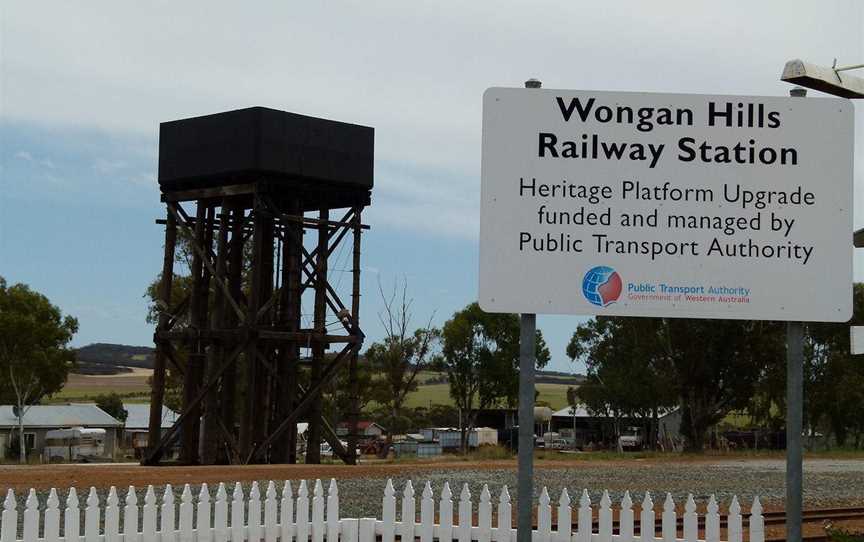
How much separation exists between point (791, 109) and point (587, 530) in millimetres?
4137

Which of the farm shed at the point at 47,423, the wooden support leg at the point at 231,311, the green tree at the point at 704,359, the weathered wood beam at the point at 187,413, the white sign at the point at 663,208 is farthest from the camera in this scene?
the farm shed at the point at 47,423

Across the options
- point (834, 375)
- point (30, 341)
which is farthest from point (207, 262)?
point (834, 375)

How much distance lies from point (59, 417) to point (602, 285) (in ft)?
213

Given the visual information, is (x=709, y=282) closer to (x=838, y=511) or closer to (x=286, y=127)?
(x=838, y=511)

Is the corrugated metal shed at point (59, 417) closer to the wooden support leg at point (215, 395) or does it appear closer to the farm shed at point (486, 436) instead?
the farm shed at point (486, 436)

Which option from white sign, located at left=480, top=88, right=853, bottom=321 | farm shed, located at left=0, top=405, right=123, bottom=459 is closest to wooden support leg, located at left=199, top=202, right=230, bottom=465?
white sign, located at left=480, top=88, right=853, bottom=321

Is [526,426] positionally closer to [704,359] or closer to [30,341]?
[704,359]

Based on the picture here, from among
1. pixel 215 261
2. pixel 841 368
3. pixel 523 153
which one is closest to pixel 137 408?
pixel 841 368

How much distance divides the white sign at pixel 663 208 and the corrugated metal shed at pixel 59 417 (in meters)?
60.3

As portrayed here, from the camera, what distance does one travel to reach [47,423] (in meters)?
65.8

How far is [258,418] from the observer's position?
2903 cm

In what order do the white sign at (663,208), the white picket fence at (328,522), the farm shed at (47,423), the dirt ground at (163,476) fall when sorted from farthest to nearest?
the farm shed at (47,423)
the dirt ground at (163,476)
the white picket fence at (328,522)
the white sign at (663,208)

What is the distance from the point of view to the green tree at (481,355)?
227 feet

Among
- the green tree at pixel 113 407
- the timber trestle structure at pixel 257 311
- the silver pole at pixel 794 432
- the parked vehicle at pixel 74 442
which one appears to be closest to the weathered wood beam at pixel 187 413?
the timber trestle structure at pixel 257 311
